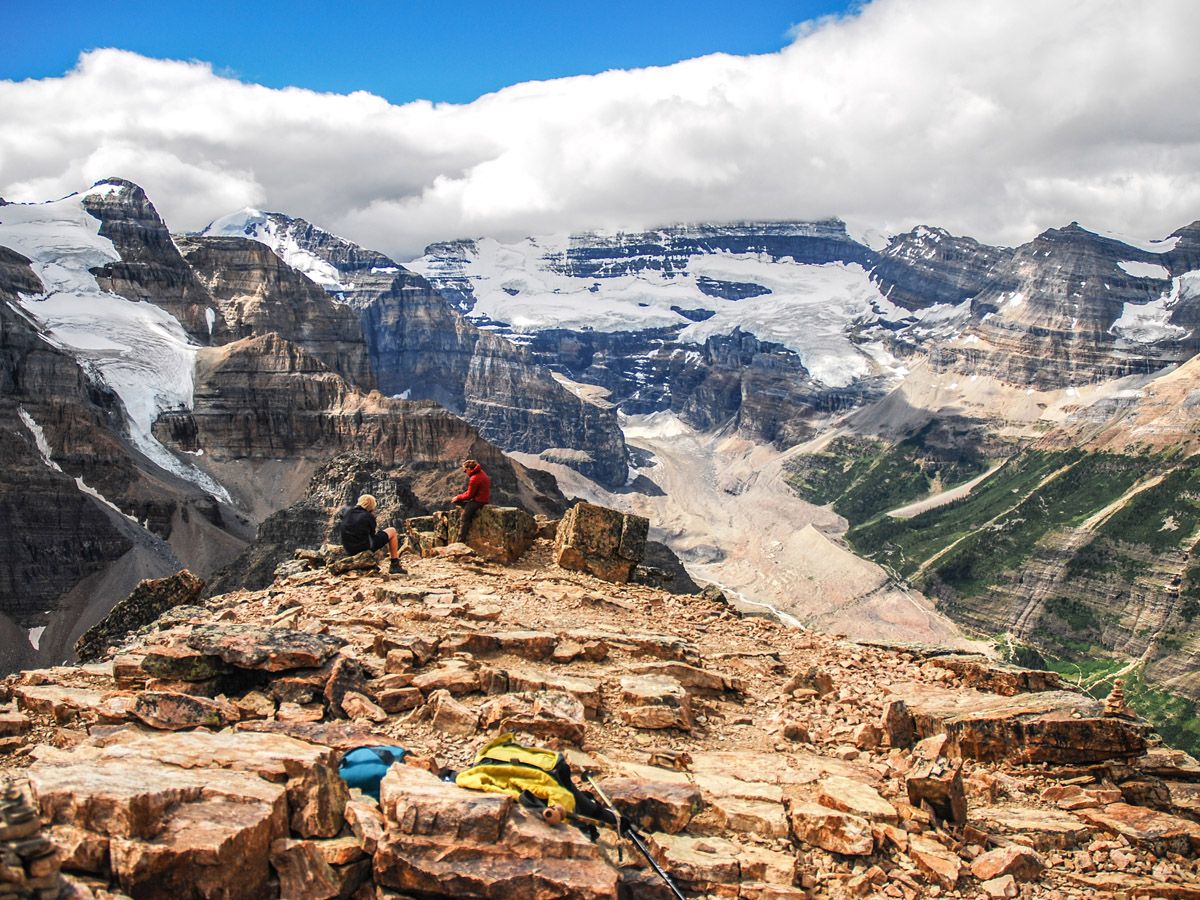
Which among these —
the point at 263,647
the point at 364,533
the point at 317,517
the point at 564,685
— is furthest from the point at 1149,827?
the point at 317,517

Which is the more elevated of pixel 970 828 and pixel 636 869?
pixel 636 869

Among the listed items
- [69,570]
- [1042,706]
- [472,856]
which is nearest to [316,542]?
[69,570]

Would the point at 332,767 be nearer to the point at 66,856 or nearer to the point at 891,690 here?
the point at 66,856

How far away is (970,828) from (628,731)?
21.6 ft

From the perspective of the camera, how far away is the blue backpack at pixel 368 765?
1692 cm

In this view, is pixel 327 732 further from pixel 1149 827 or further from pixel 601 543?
pixel 601 543

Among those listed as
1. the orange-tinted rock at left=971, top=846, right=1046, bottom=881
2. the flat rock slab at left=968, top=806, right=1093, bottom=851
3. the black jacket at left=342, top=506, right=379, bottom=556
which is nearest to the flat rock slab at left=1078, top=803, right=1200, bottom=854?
the flat rock slab at left=968, top=806, right=1093, bottom=851

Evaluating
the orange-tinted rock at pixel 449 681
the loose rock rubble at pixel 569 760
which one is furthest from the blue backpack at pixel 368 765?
the orange-tinted rock at pixel 449 681

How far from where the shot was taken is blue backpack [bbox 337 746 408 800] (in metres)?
16.9

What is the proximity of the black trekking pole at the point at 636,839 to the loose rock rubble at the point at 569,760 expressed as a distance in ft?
0.69

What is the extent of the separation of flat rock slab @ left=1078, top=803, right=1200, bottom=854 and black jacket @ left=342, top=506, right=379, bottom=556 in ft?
72.8

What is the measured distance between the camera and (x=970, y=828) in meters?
20.4

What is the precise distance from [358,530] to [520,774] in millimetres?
20480

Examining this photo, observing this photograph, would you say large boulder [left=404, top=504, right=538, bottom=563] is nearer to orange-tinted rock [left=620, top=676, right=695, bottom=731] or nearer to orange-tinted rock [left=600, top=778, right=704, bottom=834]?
orange-tinted rock [left=620, top=676, right=695, bottom=731]
